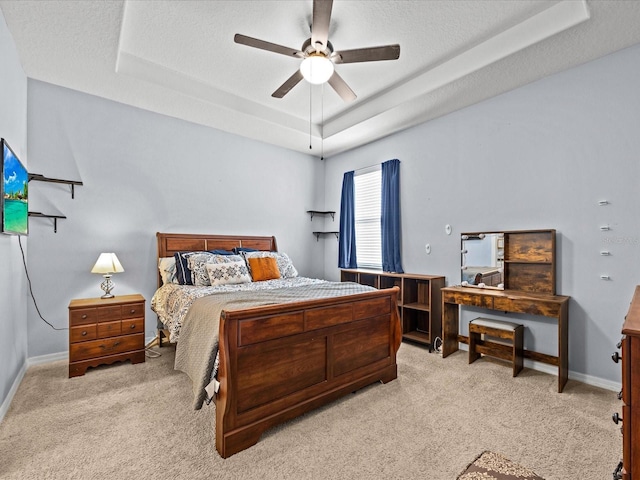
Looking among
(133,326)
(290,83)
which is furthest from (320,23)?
(133,326)

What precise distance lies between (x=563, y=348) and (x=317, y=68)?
10.2ft

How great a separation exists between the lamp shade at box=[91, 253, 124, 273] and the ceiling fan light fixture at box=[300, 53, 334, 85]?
2623 mm

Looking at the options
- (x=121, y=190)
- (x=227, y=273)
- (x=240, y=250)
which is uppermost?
(x=121, y=190)

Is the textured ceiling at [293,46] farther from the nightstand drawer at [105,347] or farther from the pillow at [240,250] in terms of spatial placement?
the nightstand drawer at [105,347]

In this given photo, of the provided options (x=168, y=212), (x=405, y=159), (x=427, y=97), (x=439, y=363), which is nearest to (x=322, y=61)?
(x=427, y=97)

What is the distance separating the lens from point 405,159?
435 centimetres

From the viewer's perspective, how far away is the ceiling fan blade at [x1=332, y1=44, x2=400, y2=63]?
7.59ft

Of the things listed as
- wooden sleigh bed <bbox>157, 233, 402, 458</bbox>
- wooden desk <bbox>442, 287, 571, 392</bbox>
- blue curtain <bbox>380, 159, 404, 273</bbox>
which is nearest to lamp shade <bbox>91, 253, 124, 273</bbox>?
wooden sleigh bed <bbox>157, 233, 402, 458</bbox>

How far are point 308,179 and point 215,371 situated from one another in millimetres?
4058

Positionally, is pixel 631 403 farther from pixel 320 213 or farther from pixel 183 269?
pixel 320 213

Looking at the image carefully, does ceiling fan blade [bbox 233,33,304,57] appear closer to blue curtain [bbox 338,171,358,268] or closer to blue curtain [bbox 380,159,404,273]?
blue curtain [bbox 380,159,404,273]

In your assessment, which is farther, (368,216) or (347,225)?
(347,225)

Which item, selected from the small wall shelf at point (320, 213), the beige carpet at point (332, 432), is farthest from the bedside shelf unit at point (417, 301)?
the small wall shelf at point (320, 213)

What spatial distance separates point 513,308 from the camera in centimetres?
295
